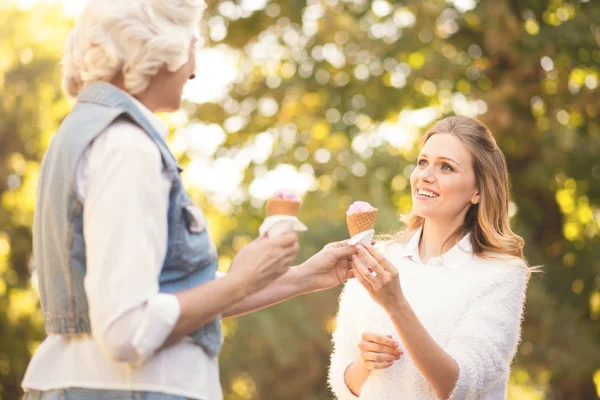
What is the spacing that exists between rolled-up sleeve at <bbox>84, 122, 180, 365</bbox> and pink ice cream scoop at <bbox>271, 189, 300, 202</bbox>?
1.23 feet

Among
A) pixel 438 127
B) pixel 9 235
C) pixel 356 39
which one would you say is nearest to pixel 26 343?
pixel 9 235

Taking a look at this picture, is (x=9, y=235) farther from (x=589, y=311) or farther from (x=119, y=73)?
(x=119, y=73)

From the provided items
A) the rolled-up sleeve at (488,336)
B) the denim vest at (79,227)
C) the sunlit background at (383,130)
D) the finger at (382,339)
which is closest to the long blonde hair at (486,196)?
the rolled-up sleeve at (488,336)

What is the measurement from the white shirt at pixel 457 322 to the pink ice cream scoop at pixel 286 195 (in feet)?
3.80

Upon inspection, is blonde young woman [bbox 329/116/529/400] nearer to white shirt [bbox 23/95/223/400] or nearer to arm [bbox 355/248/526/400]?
arm [bbox 355/248/526/400]

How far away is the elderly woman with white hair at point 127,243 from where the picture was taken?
5.83ft

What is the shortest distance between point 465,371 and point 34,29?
14.4 m

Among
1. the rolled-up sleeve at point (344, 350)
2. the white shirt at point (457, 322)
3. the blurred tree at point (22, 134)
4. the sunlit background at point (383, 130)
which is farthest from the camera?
the blurred tree at point (22, 134)

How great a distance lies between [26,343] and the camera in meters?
14.7

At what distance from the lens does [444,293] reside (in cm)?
313

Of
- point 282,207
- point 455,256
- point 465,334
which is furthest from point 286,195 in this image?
point 455,256

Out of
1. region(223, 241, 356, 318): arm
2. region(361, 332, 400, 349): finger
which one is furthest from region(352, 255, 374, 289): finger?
region(361, 332, 400, 349): finger

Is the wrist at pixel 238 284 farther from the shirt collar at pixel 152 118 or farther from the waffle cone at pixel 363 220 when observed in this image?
the waffle cone at pixel 363 220

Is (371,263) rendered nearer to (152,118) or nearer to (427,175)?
(427,175)
